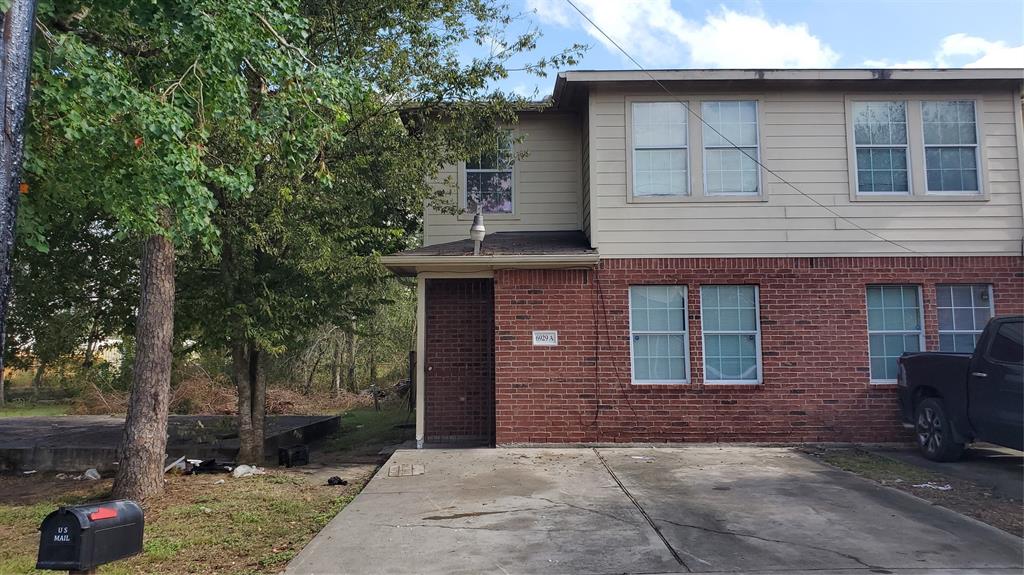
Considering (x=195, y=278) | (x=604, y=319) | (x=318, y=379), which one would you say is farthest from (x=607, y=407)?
(x=318, y=379)

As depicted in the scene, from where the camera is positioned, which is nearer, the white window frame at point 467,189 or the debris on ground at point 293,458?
the debris on ground at point 293,458

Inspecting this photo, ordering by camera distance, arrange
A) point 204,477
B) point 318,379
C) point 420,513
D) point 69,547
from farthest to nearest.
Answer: point 318,379 → point 204,477 → point 420,513 → point 69,547

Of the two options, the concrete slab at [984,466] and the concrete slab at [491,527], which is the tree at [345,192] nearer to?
the concrete slab at [491,527]

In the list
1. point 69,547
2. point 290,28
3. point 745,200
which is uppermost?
point 290,28

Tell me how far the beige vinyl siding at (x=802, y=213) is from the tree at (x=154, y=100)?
4.96m

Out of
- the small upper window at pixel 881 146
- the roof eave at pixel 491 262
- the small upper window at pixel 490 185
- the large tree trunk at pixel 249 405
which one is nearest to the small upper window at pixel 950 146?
the small upper window at pixel 881 146

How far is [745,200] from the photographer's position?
10391 millimetres

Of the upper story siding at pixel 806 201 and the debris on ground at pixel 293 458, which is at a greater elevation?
the upper story siding at pixel 806 201

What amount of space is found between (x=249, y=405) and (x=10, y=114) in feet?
27.5

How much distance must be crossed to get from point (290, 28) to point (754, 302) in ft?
25.7

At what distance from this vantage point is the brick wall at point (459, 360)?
37.2ft

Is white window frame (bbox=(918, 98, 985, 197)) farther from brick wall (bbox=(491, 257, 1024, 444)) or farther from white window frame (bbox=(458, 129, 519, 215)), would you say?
white window frame (bbox=(458, 129, 519, 215))

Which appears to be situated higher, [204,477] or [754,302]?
[754,302]

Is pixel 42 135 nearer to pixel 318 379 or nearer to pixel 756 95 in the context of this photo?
pixel 756 95
